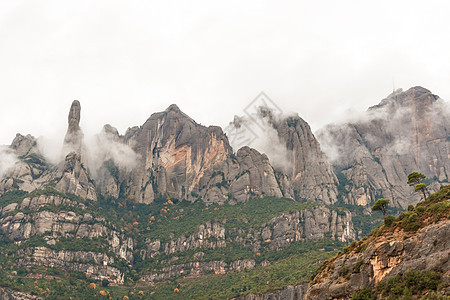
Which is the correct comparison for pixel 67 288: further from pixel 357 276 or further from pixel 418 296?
pixel 418 296

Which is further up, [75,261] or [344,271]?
[75,261]

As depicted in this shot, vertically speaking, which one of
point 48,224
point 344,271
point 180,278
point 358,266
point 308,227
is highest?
point 48,224

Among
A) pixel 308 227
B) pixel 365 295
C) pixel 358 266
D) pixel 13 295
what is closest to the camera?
pixel 365 295

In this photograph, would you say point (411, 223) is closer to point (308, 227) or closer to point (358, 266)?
point (358, 266)

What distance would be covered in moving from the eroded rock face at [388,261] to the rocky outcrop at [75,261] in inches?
4612

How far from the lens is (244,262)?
177 metres

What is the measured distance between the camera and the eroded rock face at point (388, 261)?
200 feet

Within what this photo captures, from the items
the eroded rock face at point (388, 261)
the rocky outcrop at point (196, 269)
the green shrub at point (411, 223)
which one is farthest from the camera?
the rocky outcrop at point (196, 269)

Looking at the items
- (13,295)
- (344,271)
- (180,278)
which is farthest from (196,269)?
(344,271)

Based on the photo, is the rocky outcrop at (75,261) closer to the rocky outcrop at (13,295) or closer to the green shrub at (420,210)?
the rocky outcrop at (13,295)

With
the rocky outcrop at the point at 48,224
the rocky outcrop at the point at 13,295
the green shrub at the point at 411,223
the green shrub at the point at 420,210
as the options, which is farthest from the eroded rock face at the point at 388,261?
the rocky outcrop at the point at 48,224

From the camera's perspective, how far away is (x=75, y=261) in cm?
17738

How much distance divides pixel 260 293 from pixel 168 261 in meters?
58.2

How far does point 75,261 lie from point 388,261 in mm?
136431
